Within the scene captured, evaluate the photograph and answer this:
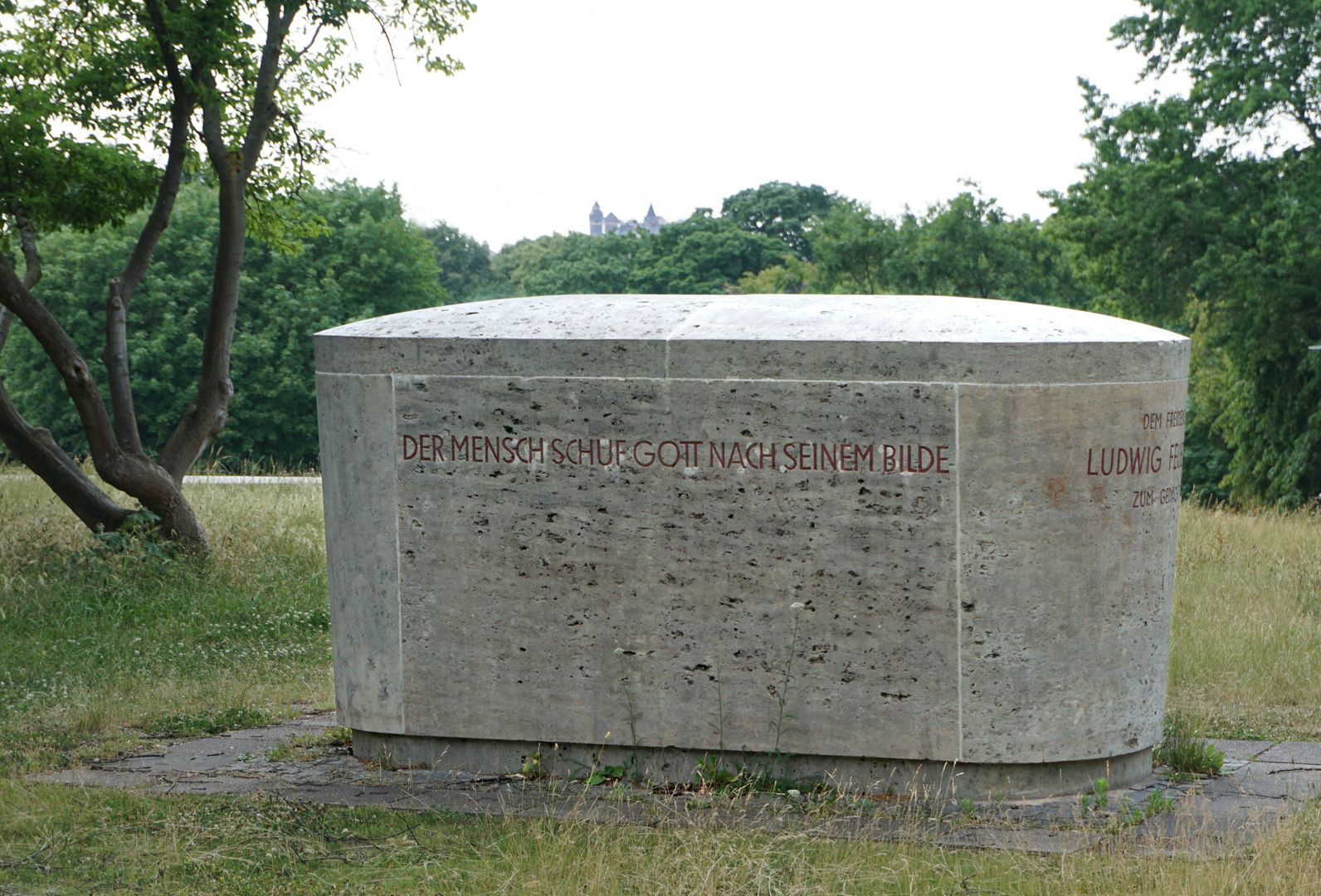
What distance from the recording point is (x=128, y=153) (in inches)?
468

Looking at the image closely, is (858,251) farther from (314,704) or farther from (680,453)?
(680,453)

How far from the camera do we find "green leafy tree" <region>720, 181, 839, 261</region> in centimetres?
5928

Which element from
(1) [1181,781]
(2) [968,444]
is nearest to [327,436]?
(2) [968,444]

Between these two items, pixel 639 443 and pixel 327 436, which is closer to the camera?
pixel 639 443

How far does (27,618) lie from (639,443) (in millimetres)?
6148

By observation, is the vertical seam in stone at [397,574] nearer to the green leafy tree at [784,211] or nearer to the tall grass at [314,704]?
the tall grass at [314,704]

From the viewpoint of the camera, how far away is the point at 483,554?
252 inches

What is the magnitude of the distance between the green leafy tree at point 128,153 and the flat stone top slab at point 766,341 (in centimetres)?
577

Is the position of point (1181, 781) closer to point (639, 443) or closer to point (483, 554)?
point (639, 443)

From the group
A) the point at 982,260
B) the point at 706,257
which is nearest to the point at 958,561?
the point at 982,260

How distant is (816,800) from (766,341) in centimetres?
197

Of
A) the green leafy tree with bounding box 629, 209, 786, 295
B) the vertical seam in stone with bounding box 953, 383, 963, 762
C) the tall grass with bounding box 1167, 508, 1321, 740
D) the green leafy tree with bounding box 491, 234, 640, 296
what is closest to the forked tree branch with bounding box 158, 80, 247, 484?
the vertical seam in stone with bounding box 953, 383, 963, 762

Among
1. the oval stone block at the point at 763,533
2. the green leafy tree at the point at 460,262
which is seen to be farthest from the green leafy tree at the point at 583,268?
the oval stone block at the point at 763,533

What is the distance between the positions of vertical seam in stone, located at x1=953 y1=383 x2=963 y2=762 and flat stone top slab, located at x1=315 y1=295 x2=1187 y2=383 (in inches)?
10.4
